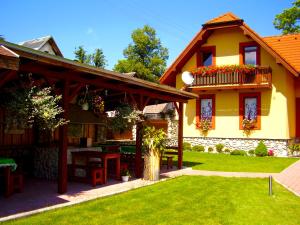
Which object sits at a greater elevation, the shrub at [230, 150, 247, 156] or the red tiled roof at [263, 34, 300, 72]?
the red tiled roof at [263, 34, 300, 72]

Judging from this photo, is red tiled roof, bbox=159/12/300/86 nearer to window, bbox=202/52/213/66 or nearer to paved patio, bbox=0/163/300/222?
window, bbox=202/52/213/66

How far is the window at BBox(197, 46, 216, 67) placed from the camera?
67.6 feet

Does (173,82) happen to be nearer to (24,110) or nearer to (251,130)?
(251,130)

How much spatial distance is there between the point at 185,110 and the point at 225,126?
2767 mm

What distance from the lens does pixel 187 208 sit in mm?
6777

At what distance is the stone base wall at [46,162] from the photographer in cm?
956

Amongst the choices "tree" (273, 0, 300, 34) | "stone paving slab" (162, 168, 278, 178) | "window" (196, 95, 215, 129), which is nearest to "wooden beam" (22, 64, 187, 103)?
"stone paving slab" (162, 168, 278, 178)

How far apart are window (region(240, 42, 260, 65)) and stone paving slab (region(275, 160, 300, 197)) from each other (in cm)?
840

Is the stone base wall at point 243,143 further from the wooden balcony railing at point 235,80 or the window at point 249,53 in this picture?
the window at point 249,53

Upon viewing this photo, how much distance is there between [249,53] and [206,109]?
4089mm

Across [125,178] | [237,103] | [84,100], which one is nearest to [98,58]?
[237,103]

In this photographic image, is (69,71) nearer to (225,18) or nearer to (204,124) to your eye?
(204,124)

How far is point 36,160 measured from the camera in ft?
32.9

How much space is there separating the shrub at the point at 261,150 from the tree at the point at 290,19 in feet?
54.2
